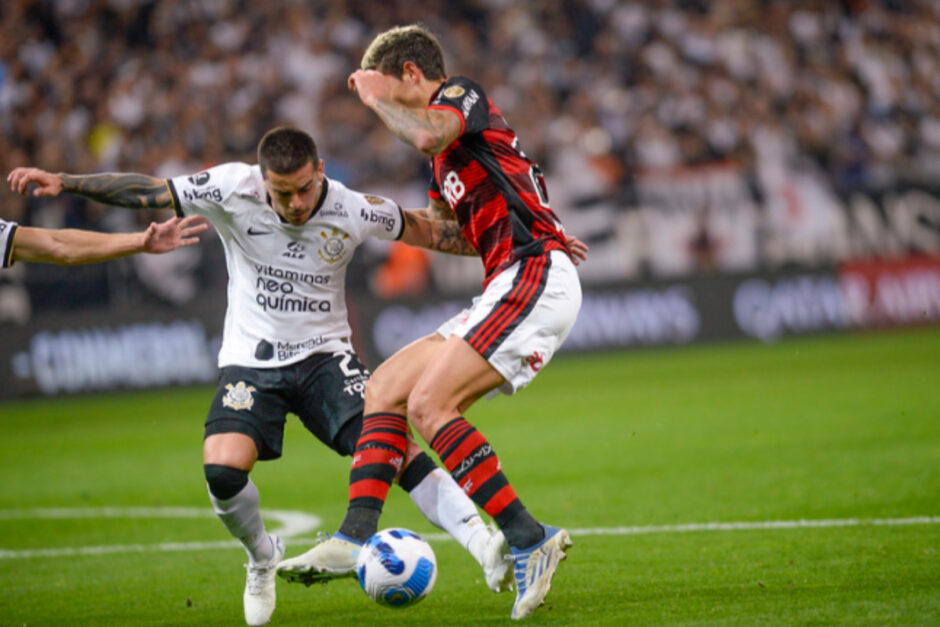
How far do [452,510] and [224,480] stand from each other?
102 centimetres

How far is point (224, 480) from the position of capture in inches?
208

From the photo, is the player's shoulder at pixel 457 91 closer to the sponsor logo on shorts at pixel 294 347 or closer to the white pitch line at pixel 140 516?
the sponsor logo on shorts at pixel 294 347

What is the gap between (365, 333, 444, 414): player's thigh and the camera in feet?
17.4

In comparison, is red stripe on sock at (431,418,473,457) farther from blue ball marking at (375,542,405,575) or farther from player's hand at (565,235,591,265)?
player's hand at (565,235,591,265)

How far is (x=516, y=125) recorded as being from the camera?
1967 centimetres

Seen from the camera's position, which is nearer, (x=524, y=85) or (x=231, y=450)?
(x=231, y=450)

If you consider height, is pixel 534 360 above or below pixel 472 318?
below

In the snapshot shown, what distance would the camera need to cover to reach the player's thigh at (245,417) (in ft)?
17.7

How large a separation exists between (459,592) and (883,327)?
1448 cm

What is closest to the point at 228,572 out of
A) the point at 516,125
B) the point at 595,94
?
the point at 516,125

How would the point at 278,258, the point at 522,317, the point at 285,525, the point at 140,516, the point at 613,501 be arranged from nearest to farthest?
the point at 522,317 → the point at 278,258 → the point at 285,525 → the point at 613,501 → the point at 140,516

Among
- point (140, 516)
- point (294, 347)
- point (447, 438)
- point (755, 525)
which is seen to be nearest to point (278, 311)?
point (294, 347)

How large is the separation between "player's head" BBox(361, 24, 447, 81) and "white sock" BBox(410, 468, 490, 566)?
5.99 ft

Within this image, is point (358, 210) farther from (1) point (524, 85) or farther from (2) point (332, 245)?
(1) point (524, 85)
